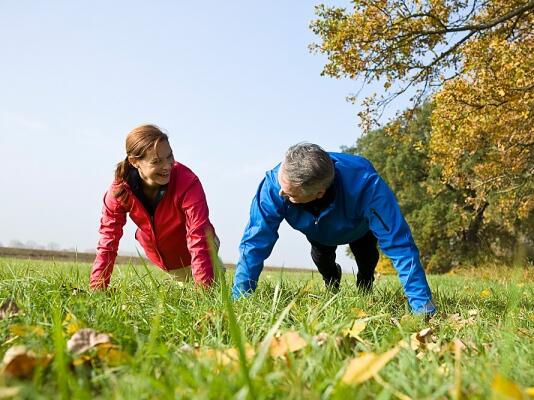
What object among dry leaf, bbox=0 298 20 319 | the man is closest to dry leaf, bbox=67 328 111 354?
dry leaf, bbox=0 298 20 319

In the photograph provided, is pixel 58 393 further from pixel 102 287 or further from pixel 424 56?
pixel 424 56

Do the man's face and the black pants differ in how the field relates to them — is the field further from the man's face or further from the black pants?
the black pants

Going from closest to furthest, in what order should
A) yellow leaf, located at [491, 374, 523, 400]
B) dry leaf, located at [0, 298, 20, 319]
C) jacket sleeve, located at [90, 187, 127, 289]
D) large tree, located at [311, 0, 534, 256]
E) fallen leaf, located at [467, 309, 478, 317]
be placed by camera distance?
yellow leaf, located at [491, 374, 523, 400]
dry leaf, located at [0, 298, 20, 319]
fallen leaf, located at [467, 309, 478, 317]
jacket sleeve, located at [90, 187, 127, 289]
large tree, located at [311, 0, 534, 256]

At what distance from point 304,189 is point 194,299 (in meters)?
1.24

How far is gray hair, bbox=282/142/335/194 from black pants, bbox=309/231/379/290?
63.3 inches

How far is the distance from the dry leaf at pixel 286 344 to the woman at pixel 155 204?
99.9 inches

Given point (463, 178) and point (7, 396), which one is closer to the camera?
point (7, 396)

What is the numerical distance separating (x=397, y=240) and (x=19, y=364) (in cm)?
302

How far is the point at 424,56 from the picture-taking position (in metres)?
11.9

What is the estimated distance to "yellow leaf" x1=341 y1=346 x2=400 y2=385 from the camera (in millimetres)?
1265

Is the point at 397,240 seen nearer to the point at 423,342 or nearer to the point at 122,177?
the point at 423,342

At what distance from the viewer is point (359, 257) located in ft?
17.7

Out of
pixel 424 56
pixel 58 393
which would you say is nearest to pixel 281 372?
pixel 58 393

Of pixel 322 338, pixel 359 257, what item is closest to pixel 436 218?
pixel 359 257
